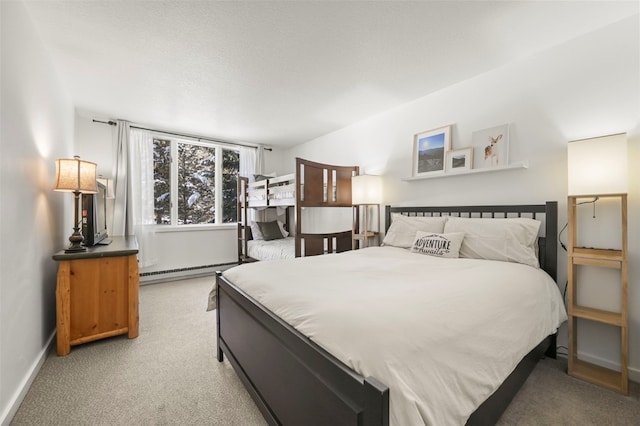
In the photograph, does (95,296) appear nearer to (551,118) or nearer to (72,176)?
(72,176)

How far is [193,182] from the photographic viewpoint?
4707 mm

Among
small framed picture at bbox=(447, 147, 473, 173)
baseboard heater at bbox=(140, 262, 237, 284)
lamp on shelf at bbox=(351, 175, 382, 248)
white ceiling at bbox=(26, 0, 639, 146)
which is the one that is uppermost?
white ceiling at bbox=(26, 0, 639, 146)

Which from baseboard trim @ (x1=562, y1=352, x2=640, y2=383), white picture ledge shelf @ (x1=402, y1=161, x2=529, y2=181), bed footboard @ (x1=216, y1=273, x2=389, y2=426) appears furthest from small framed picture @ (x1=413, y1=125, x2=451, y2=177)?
bed footboard @ (x1=216, y1=273, x2=389, y2=426)

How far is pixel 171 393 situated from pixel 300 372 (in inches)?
45.3

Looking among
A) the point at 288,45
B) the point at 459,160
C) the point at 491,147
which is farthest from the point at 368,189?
the point at 288,45

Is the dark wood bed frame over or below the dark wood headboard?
below

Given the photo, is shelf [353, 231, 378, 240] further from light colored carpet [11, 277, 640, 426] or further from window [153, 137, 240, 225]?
window [153, 137, 240, 225]

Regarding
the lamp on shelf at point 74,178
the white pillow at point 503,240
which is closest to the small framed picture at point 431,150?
the white pillow at point 503,240

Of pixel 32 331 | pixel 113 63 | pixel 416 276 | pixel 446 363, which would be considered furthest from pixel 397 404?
pixel 113 63

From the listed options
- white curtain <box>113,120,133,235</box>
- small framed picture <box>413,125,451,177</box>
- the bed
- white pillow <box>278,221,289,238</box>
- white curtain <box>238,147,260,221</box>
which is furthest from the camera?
white curtain <box>238,147,260,221</box>

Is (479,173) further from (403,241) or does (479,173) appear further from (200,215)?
(200,215)

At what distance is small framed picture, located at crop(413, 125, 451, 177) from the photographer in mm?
2893

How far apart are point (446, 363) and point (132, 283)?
8.24ft

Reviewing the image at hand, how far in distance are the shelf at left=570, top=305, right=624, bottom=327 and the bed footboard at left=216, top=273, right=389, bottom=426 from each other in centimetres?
193
